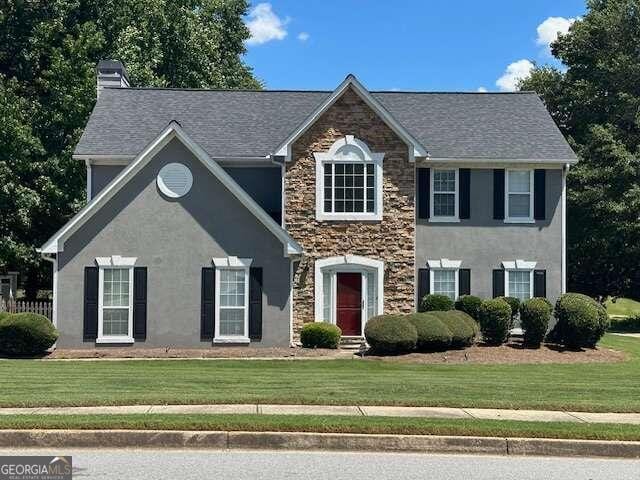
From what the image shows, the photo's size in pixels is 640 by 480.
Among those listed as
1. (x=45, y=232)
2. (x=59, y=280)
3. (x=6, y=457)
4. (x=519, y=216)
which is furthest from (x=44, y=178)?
(x=6, y=457)

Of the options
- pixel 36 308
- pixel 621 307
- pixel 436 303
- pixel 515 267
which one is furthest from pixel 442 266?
pixel 621 307

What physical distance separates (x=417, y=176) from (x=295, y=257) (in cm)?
493

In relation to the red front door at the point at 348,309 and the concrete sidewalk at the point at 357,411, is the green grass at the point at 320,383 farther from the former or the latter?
the red front door at the point at 348,309

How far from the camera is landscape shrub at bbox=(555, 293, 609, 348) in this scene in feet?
70.9

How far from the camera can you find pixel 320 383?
47.4ft

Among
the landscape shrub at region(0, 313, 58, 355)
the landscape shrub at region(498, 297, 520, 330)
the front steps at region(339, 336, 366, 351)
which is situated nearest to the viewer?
the landscape shrub at region(0, 313, 58, 355)

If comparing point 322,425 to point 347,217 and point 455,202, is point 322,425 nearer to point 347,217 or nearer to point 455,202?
point 347,217

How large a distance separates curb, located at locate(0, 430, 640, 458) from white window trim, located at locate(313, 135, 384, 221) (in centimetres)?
1347

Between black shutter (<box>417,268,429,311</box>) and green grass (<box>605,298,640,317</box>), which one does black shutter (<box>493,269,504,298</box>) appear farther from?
green grass (<box>605,298,640,317</box>)

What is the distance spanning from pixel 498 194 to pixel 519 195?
73cm

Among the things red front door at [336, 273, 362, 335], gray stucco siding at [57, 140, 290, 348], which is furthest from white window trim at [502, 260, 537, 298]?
gray stucco siding at [57, 140, 290, 348]

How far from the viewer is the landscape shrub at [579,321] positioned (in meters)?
21.6

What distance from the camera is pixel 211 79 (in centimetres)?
4212

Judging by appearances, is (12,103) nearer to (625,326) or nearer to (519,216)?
(519,216)
